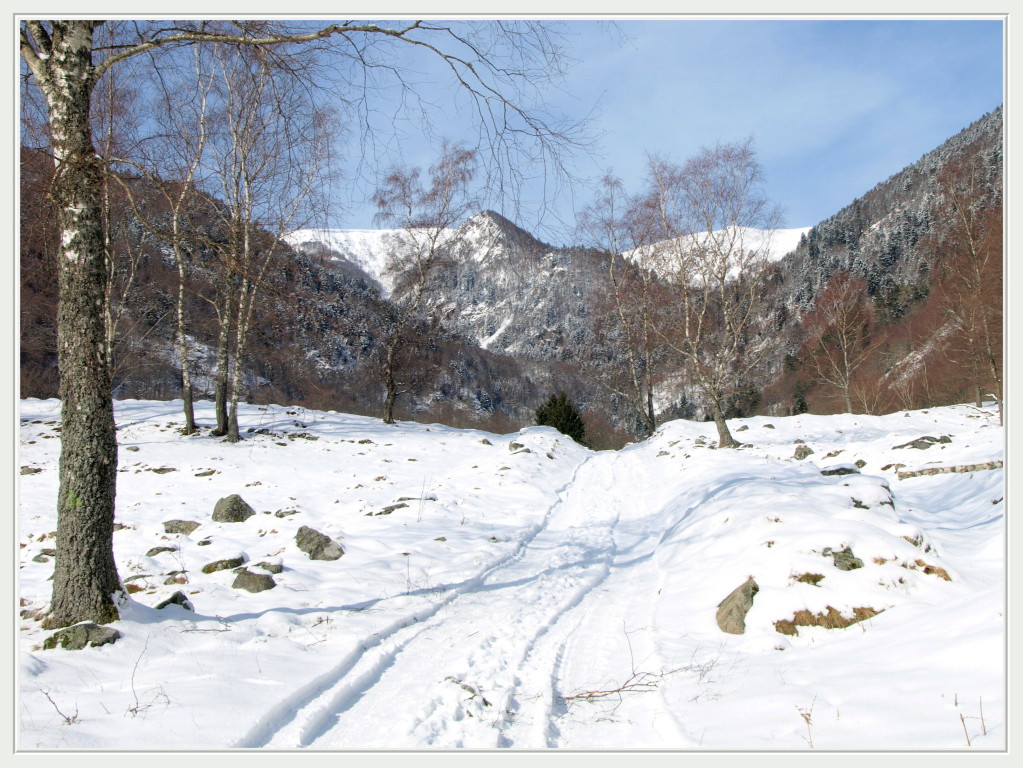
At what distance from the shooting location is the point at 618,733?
9.78 ft

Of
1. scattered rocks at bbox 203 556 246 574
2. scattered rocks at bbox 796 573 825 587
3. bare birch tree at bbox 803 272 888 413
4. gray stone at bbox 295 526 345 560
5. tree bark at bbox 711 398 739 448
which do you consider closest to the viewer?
scattered rocks at bbox 796 573 825 587

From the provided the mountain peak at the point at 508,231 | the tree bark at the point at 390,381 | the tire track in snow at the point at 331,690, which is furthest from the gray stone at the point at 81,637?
the tree bark at the point at 390,381

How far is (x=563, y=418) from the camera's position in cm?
2708

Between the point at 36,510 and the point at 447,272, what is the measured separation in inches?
605

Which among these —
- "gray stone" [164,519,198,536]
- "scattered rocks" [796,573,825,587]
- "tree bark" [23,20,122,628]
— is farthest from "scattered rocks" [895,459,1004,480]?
"gray stone" [164,519,198,536]

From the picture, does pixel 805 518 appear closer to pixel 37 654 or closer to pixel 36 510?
pixel 37 654

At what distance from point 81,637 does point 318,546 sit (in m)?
3.50

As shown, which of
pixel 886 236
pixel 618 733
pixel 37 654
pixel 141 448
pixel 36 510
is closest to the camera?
pixel 618 733

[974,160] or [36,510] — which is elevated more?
[974,160]

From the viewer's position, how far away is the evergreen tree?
2706cm

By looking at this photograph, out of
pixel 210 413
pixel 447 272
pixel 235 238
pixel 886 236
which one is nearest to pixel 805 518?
pixel 235 238

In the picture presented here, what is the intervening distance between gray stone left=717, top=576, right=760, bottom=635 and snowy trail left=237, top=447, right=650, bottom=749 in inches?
47.6

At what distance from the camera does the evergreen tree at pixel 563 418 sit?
27.1 m

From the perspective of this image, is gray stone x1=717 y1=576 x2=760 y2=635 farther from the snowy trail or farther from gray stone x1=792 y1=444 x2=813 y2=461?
gray stone x1=792 y1=444 x2=813 y2=461
